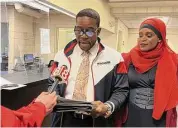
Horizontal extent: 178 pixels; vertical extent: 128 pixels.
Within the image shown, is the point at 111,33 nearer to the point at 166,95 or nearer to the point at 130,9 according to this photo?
the point at 130,9

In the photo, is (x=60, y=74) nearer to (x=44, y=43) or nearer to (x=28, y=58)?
(x=44, y=43)

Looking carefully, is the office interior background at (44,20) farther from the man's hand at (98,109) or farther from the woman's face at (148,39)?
the man's hand at (98,109)

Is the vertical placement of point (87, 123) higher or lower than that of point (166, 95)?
lower

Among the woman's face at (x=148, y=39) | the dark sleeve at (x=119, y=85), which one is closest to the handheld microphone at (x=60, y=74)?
the dark sleeve at (x=119, y=85)

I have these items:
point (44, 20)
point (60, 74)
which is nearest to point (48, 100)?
point (60, 74)

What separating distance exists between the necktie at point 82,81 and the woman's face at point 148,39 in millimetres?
474

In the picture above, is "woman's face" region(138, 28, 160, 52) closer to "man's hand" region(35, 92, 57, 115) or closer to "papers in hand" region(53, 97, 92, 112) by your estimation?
"papers in hand" region(53, 97, 92, 112)

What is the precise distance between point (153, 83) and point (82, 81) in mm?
534

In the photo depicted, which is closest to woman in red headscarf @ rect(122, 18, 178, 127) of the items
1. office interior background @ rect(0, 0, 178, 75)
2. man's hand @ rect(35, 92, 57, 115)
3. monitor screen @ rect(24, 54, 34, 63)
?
man's hand @ rect(35, 92, 57, 115)

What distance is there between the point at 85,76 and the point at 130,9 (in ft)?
18.8

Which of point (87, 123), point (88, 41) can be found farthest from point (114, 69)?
point (87, 123)

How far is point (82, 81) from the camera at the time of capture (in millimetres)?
1324

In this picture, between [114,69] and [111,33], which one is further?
[111,33]

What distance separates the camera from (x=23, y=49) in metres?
5.84
